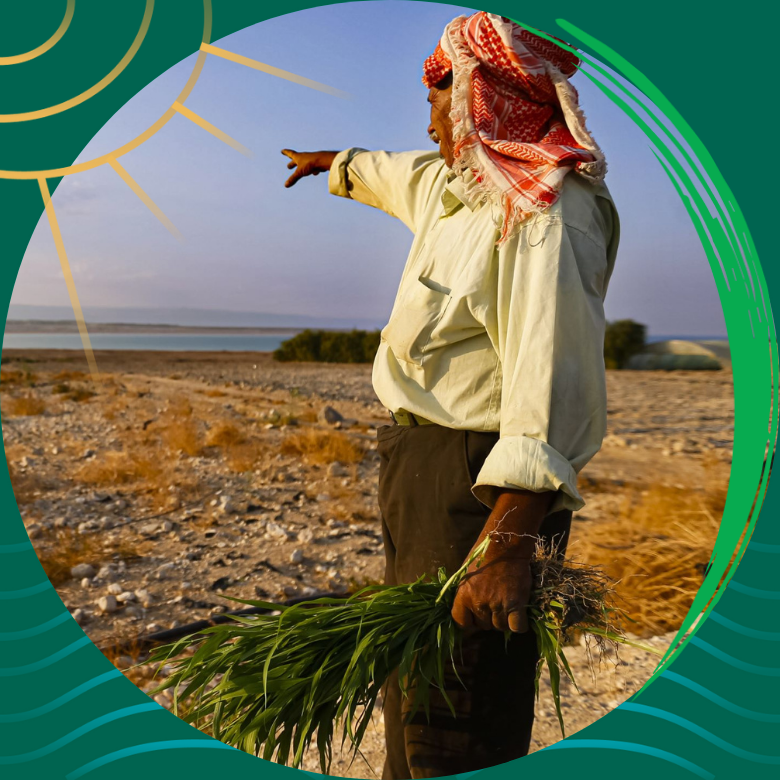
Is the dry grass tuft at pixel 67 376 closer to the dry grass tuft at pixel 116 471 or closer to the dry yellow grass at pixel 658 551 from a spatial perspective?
the dry grass tuft at pixel 116 471

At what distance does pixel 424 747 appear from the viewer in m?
1.65

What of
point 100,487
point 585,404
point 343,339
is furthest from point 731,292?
point 343,339

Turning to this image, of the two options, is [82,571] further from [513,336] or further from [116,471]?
[513,336]

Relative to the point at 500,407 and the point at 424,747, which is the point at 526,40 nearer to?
the point at 500,407

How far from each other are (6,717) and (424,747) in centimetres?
120

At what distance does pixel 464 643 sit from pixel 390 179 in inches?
52.3

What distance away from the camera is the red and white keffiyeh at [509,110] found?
1452 millimetres

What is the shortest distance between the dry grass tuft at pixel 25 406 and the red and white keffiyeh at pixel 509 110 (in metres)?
6.32

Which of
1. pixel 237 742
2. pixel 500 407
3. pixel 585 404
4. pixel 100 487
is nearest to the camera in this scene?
pixel 585 404

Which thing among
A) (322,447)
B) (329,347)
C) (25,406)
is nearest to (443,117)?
(322,447)

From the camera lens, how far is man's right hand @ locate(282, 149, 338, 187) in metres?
2.36

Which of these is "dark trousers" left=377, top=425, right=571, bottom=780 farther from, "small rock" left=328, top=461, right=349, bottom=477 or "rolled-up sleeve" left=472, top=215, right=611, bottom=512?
"small rock" left=328, top=461, right=349, bottom=477

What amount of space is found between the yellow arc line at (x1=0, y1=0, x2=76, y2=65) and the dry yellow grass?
8.94 feet

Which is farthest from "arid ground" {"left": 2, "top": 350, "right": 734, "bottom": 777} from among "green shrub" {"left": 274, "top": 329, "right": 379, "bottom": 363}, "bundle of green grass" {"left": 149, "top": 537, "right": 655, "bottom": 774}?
"bundle of green grass" {"left": 149, "top": 537, "right": 655, "bottom": 774}
